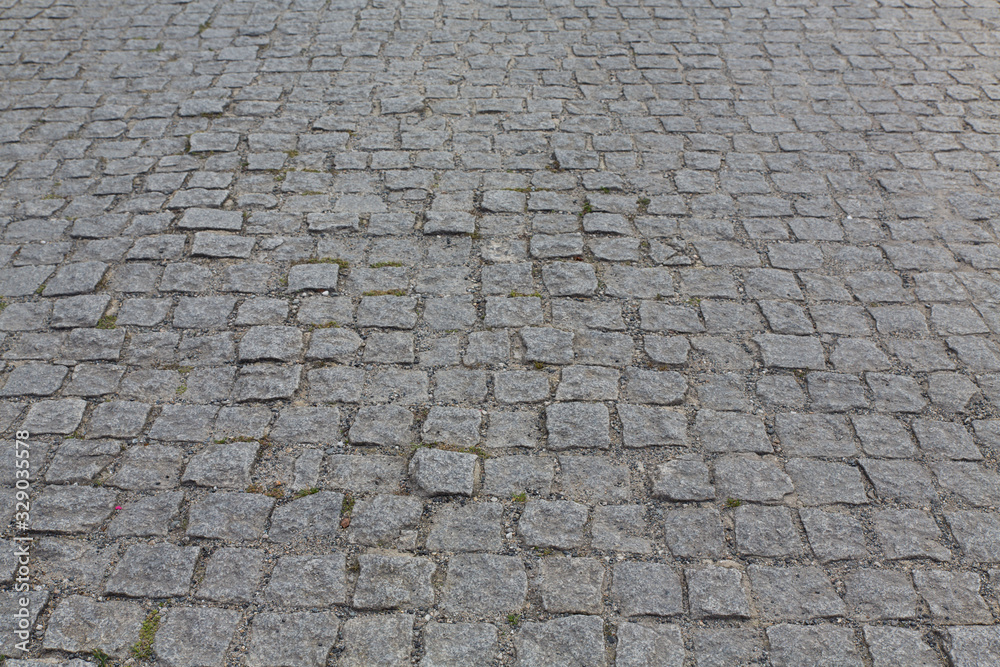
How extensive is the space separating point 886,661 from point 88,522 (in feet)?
10.1

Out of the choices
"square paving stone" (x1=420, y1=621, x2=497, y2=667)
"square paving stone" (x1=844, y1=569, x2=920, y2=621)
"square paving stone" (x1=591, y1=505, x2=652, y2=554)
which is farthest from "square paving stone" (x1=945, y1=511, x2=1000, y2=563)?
"square paving stone" (x1=420, y1=621, x2=497, y2=667)

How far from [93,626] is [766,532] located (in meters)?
2.57

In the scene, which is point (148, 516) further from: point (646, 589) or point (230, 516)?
point (646, 589)

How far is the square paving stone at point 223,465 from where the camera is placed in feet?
11.5

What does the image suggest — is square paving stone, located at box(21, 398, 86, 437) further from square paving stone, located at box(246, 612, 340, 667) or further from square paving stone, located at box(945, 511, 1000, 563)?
square paving stone, located at box(945, 511, 1000, 563)

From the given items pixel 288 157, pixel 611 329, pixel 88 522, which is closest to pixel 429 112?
pixel 288 157

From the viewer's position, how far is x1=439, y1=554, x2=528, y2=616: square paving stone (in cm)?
304

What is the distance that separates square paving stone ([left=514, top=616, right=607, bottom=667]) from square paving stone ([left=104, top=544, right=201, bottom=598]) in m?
1.28

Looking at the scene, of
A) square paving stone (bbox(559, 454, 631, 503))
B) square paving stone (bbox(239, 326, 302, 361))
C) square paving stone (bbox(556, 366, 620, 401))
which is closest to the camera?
square paving stone (bbox(559, 454, 631, 503))

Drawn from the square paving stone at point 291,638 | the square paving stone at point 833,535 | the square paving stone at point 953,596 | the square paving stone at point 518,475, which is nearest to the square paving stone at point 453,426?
the square paving stone at point 518,475

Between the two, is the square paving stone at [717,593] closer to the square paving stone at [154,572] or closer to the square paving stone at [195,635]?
the square paving stone at [195,635]

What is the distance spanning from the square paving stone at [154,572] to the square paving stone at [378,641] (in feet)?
2.20

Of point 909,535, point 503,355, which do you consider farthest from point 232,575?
point 909,535

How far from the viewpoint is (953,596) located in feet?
10.1
